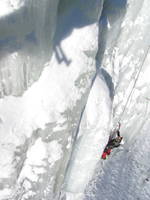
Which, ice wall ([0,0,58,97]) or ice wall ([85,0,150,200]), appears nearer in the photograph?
ice wall ([0,0,58,97])

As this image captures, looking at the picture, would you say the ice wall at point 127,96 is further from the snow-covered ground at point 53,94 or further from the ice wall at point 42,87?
the ice wall at point 42,87

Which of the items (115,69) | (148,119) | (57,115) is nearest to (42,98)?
(57,115)

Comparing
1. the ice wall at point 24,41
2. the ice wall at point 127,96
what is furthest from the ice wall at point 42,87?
the ice wall at point 127,96

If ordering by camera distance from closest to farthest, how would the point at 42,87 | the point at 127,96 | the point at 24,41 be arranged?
the point at 24,41, the point at 42,87, the point at 127,96

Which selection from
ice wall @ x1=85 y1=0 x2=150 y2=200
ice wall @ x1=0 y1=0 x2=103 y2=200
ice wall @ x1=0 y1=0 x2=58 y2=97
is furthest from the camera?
ice wall @ x1=85 y1=0 x2=150 y2=200

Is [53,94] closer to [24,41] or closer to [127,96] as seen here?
[24,41]

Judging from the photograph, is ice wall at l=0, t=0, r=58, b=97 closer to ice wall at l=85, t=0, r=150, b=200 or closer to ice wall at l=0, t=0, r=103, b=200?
ice wall at l=0, t=0, r=103, b=200

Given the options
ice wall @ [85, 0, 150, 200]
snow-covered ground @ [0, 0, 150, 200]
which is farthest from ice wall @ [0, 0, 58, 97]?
ice wall @ [85, 0, 150, 200]

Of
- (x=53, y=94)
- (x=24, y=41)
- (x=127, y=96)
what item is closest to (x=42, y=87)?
(x=53, y=94)
